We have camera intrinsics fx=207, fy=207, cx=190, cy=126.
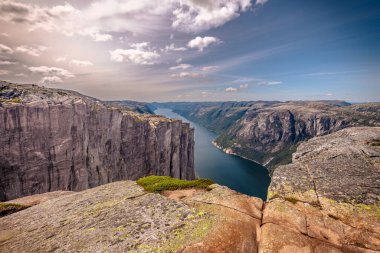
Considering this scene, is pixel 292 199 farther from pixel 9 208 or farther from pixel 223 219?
pixel 9 208

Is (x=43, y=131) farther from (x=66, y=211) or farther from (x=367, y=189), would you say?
(x=367, y=189)

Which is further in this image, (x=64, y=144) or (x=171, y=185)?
(x=64, y=144)

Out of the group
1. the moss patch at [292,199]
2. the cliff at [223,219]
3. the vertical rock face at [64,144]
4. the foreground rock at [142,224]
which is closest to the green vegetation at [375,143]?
the cliff at [223,219]

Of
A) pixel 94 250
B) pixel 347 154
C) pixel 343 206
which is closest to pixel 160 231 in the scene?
pixel 94 250

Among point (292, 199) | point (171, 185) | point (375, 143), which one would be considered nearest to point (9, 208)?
point (171, 185)

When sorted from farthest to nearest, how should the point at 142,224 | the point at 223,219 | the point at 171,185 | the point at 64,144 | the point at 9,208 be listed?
the point at 64,144, the point at 171,185, the point at 9,208, the point at 142,224, the point at 223,219

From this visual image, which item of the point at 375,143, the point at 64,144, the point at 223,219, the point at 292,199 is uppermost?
the point at 375,143
